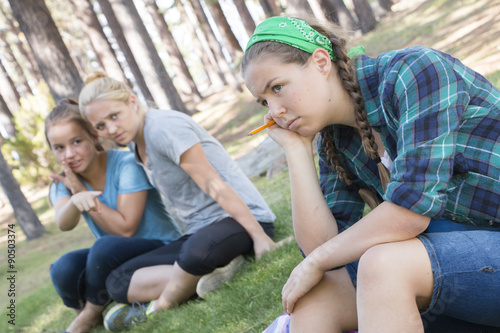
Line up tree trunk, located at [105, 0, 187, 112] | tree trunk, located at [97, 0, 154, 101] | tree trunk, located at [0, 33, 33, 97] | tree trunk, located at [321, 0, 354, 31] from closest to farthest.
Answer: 1. tree trunk, located at [105, 0, 187, 112]
2. tree trunk, located at [321, 0, 354, 31]
3. tree trunk, located at [97, 0, 154, 101]
4. tree trunk, located at [0, 33, 33, 97]

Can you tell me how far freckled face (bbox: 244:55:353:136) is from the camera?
1.85 m

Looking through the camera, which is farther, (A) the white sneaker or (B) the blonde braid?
(A) the white sneaker

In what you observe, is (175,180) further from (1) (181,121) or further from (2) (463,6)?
(2) (463,6)

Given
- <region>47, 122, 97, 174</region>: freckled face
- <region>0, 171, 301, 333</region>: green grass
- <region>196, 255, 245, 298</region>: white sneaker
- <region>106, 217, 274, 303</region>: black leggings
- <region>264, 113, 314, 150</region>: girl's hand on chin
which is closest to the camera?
<region>264, 113, 314, 150</region>: girl's hand on chin

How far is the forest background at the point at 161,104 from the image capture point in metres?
3.16

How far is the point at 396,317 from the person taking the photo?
4.76 feet

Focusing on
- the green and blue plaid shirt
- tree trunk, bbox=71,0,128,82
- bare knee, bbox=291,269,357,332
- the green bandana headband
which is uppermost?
tree trunk, bbox=71,0,128,82

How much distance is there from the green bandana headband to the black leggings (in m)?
1.58

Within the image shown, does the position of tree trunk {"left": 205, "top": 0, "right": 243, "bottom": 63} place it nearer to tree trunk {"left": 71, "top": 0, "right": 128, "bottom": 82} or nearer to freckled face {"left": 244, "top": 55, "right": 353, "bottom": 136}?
tree trunk {"left": 71, "top": 0, "right": 128, "bottom": 82}

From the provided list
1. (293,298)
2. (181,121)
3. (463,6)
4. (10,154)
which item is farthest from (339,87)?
(10,154)

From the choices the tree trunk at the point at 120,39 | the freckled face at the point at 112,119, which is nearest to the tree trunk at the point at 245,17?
the tree trunk at the point at 120,39

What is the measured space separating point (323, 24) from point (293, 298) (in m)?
1.01

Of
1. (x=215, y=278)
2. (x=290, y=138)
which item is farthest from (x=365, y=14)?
(x=290, y=138)

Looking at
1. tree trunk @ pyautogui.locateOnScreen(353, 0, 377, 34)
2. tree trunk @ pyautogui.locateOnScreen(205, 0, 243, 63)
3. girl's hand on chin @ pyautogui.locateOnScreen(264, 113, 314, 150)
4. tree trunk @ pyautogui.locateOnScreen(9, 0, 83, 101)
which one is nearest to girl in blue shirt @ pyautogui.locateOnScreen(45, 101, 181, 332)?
girl's hand on chin @ pyautogui.locateOnScreen(264, 113, 314, 150)
